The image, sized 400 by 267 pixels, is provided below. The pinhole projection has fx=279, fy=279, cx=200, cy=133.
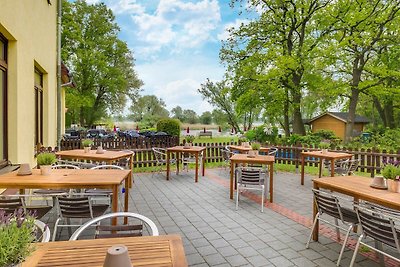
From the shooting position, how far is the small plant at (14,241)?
3.69 ft

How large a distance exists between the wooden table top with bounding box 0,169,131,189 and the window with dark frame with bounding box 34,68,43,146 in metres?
4.24

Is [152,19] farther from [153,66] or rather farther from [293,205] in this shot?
[293,205]

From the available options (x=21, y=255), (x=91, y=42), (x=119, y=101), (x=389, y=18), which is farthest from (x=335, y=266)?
(x=119, y=101)

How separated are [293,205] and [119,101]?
24398mm

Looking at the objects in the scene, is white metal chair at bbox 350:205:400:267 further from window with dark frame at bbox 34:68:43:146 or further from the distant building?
the distant building

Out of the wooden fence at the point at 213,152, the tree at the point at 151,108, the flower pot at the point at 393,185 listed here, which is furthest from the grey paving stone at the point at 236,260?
the tree at the point at 151,108

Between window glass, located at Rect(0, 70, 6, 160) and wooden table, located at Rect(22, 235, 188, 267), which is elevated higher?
window glass, located at Rect(0, 70, 6, 160)

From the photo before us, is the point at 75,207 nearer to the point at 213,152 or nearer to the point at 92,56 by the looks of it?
the point at 213,152

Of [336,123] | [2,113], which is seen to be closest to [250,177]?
[2,113]

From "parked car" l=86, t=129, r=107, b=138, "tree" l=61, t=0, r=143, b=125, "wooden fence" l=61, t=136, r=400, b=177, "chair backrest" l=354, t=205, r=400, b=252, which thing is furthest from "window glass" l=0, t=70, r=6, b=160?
"tree" l=61, t=0, r=143, b=125

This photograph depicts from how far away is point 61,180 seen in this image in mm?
3406

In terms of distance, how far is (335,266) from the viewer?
3.01m

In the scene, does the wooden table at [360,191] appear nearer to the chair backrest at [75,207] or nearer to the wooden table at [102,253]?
the wooden table at [102,253]

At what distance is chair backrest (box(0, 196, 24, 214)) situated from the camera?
9.42ft
